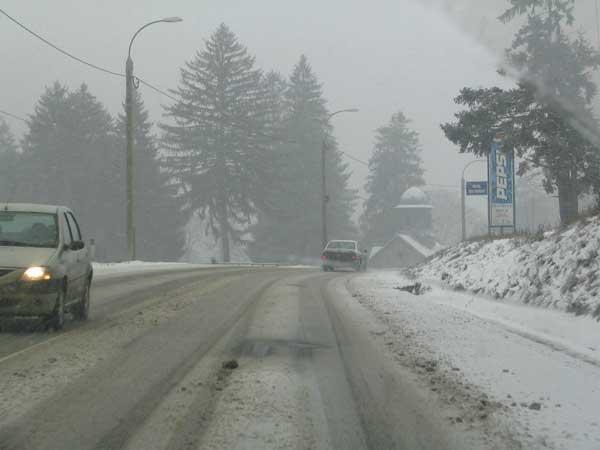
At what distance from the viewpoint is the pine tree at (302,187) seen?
70.8 meters

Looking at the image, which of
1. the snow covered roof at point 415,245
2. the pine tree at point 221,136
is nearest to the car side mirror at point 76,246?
the pine tree at point 221,136

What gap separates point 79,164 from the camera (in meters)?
69.4

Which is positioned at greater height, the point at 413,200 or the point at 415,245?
the point at 413,200

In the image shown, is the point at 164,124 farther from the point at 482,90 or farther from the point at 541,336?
the point at 541,336

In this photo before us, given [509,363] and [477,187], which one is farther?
[477,187]

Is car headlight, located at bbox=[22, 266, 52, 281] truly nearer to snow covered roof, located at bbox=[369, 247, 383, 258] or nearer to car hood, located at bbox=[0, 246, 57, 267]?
car hood, located at bbox=[0, 246, 57, 267]

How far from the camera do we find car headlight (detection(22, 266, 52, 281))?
8531mm

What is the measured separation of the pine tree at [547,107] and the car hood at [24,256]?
239 inches

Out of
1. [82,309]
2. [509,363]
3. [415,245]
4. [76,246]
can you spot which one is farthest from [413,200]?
[509,363]

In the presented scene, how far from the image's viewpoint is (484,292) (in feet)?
46.0

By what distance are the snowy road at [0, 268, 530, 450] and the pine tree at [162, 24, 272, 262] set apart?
53783mm

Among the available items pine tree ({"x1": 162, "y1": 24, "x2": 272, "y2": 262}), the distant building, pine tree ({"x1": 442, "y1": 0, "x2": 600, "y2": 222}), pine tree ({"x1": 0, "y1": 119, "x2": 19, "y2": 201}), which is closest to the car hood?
pine tree ({"x1": 442, "y1": 0, "x2": 600, "y2": 222})

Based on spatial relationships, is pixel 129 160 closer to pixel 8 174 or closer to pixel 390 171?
pixel 8 174

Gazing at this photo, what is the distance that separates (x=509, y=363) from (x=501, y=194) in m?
18.4
